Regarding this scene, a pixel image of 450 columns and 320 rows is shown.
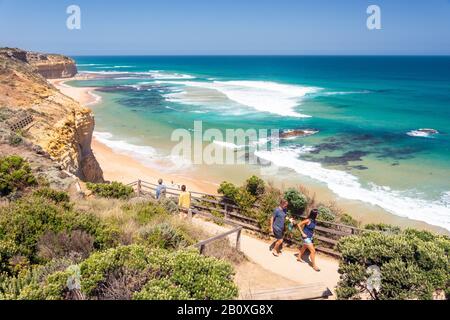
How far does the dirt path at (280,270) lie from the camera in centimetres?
669

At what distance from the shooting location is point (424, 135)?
29.5m

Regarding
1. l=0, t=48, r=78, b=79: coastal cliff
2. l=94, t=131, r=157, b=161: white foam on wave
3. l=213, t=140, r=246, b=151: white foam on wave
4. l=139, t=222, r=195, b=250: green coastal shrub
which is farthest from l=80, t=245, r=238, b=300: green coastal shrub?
l=0, t=48, r=78, b=79: coastal cliff

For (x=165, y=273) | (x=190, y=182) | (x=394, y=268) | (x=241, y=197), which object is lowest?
(x=190, y=182)

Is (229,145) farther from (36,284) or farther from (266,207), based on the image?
(36,284)

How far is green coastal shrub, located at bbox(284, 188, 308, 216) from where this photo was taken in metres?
10.3

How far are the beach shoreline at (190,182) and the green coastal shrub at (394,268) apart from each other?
8351 millimetres

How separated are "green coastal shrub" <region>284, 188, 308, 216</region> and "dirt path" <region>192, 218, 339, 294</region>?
1.57m

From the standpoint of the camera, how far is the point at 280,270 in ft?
24.8

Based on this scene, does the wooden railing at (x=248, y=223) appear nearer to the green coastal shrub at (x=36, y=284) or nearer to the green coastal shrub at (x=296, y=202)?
the green coastal shrub at (x=296, y=202)

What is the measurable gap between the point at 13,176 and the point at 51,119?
20.5 ft

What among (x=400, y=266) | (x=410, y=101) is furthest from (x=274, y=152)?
(x=410, y=101)

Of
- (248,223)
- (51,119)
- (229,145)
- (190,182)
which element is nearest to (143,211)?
(248,223)
